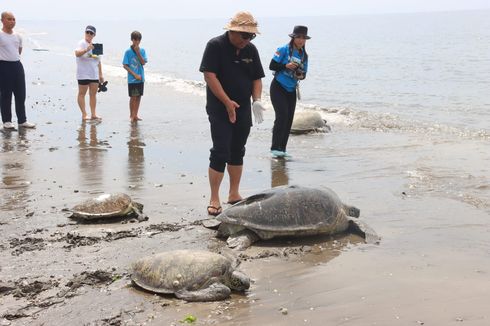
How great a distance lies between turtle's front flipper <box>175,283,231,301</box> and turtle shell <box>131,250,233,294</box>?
0.04 metres

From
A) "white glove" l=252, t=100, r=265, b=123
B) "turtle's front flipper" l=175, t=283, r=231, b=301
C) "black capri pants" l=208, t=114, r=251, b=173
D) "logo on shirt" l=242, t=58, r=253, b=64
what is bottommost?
"turtle's front flipper" l=175, t=283, r=231, b=301

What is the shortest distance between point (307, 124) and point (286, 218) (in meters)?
6.11

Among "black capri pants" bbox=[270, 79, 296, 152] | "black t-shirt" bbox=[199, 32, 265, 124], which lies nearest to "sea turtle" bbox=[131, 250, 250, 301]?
"black t-shirt" bbox=[199, 32, 265, 124]

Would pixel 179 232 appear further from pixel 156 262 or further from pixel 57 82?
pixel 57 82

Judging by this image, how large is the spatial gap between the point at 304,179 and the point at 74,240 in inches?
127

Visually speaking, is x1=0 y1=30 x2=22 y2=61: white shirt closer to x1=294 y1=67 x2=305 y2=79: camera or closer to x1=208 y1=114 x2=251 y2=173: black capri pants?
x1=294 y1=67 x2=305 y2=79: camera

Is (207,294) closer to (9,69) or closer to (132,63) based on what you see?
(9,69)

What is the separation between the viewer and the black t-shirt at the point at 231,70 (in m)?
5.45

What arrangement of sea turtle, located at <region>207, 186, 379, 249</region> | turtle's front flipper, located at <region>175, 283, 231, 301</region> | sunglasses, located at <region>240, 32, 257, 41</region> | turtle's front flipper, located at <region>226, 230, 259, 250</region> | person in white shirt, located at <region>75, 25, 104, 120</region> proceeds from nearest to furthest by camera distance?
turtle's front flipper, located at <region>175, 283, 231, 301</region> → turtle's front flipper, located at <region>226, 230, 259, 250</region> → sea turtle, located at <region>207, 186, 379, 249</region> → sunglasses, located at <region>240, 32, 257, 41</region> → person in white shirt, located at <region>75, 25, 104, 120</region>

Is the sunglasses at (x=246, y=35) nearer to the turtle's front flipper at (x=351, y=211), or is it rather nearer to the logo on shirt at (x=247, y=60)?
the logo on shirt at (x=247, y=60)

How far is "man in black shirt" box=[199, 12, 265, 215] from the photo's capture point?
5.43m

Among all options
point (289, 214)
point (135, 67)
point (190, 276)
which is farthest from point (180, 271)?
point (135, 67)

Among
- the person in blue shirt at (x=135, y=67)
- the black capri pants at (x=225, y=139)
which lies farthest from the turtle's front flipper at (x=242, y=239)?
the person in blue shirt at (x=135, y=67)

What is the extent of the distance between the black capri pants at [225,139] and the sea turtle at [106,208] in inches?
34.9
